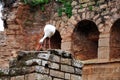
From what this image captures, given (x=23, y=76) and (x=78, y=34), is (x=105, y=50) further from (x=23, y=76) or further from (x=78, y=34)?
(x=23, y=76)

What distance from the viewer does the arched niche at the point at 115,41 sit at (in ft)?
41.2

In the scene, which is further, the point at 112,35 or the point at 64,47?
the point at 64,47

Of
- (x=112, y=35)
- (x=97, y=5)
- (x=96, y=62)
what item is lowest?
(x=96, y=62)

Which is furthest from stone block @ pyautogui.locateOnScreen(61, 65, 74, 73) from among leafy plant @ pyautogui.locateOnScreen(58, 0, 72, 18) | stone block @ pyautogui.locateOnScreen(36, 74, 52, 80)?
leafy plant @ pyautogui.locateOnScreen(58, 0, 72, 18)

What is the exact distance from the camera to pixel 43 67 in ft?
20.0

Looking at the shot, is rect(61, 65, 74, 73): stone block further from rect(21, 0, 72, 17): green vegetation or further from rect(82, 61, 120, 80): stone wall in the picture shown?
rect(21, 0, 72, 17): green vegetation

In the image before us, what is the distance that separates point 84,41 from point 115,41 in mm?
1319

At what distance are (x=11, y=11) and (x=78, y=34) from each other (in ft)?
8.32

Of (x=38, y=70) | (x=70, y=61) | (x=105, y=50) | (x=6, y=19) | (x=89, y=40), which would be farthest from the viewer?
(x=6, y=19)

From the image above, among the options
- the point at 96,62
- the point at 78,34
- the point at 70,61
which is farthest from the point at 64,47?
the point at 70,61

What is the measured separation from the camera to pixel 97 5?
13.1 metres

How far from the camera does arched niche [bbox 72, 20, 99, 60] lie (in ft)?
44.5

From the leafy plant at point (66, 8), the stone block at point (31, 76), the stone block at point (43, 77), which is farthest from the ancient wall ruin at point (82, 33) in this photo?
the stone block at point (31, 76)

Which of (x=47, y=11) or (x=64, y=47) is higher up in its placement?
(x=47, y=11)
